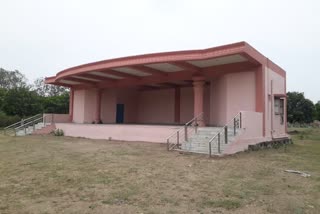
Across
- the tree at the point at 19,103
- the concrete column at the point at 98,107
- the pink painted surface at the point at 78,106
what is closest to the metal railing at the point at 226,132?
the concrete column at the point at 98,107

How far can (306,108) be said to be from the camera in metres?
53.2

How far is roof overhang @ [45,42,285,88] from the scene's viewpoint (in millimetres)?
13336

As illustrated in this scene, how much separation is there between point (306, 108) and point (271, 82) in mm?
43102

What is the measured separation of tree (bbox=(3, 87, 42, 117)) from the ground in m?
22.7

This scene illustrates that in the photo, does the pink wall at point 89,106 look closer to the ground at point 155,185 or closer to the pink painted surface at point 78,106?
the pink painted surface at point 78,106

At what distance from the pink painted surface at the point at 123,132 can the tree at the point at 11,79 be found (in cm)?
4446

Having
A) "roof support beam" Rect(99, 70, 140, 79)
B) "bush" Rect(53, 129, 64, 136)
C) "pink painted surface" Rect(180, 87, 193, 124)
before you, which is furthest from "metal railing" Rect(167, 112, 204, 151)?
"bush" Rect(53, 129, 64, 136)

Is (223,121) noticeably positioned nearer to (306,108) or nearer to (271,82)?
(271,82)

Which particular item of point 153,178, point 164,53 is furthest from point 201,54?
point 153,178

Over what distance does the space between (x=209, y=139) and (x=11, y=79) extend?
59.3 metres

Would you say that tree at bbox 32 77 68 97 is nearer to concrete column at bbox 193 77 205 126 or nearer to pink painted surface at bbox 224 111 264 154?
concrete column at bbox 193 77 205 126

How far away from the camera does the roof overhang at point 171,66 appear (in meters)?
13.3

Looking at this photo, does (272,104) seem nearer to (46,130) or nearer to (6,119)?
(46,130)

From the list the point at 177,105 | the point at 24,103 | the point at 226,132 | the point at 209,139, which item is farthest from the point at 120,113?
the point at 226,132
